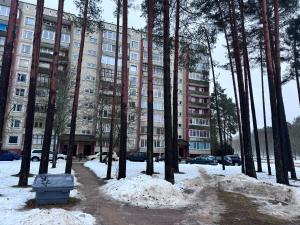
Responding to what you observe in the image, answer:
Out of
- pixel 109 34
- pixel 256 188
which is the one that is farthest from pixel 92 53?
pixel 256 188

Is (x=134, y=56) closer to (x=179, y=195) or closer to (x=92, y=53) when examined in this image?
(x=92, y=53)

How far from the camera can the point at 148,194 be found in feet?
31.4

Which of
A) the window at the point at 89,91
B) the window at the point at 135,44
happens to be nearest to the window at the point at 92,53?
the window at the point at 89,91

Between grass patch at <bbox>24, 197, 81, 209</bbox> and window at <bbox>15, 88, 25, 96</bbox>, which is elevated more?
window at <bbox>15, 88, 25, 96</bbox>

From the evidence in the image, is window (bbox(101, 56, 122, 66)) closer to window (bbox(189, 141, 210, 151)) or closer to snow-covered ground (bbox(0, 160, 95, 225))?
window (bbox(189, 141, 210, 151))

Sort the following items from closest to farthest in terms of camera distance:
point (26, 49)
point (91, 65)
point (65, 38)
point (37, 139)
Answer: point (37, 139) → point (26, 49) → point (65, 38) → point (91, 65)

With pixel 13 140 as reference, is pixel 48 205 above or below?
below

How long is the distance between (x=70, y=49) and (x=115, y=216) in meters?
47.5

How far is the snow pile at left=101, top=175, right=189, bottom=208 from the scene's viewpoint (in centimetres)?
916

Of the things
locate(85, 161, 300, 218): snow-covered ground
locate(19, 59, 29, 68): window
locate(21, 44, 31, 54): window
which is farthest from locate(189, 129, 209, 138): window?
locate(85, 161, 300, 218): snow-covered ground

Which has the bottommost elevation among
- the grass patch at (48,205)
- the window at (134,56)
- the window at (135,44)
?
the grass patch at (48,205)

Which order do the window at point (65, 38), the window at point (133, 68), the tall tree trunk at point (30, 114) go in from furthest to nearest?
the window at point (133, 68) < the window at point (65, 38) < the tall tree trunk at point (30, 114)

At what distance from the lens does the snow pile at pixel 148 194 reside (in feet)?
30.1

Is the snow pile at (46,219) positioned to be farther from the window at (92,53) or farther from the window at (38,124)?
the window at (92,53)
